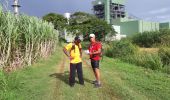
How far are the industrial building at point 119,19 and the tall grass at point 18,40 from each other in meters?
81.5

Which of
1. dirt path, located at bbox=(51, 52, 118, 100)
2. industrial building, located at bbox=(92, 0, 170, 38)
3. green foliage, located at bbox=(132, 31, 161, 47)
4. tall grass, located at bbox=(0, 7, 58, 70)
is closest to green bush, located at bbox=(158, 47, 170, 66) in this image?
tall grass, located at bbox=(0, 7, 58, 70)

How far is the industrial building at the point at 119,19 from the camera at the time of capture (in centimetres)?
10150

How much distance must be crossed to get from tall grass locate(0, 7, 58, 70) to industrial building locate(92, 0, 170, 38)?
81.5 meters

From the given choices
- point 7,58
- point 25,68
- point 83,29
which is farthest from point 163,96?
point 83,29

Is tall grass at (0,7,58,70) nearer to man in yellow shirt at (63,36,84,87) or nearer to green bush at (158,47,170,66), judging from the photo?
man in yellow shirt at (63,36,84,87)

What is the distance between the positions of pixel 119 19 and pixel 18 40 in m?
94.2

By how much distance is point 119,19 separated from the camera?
10862cm

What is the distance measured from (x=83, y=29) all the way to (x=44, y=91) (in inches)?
1690

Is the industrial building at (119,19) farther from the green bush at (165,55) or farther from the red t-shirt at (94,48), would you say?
the red t-shirt at (94,48)

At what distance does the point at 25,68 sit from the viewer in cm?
1662

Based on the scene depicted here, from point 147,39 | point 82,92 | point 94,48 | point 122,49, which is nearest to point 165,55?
point 122,49

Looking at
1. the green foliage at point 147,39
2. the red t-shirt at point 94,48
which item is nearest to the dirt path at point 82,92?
the red t-shirt at point 94,48

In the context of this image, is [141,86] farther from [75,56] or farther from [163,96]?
[75,56]

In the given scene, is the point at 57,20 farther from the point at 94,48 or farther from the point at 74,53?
the point at 94,48
